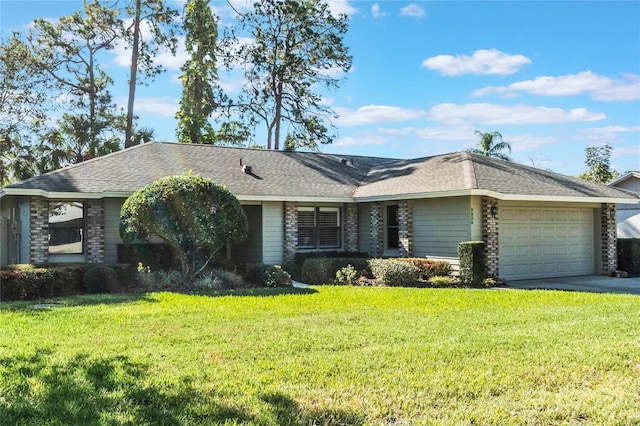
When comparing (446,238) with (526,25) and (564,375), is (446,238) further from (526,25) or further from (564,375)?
(564,375)

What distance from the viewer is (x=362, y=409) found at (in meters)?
4.67

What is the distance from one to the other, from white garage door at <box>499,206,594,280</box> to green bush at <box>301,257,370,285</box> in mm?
3974

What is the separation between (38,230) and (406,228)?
33.4 feet

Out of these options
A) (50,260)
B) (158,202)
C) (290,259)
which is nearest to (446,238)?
(290,259)

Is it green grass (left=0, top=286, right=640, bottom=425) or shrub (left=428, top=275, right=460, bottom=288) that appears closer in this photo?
green grass (left=0, top=286, right=640, bottom=425)

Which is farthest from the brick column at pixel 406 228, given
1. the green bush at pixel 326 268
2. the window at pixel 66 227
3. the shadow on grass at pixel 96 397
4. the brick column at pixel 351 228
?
the shadow on grass at pixel 96 397

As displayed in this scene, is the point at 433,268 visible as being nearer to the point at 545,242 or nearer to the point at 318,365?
the point at 545,242

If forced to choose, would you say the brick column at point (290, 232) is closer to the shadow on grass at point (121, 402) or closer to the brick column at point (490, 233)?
the brick column at point (490, 233)

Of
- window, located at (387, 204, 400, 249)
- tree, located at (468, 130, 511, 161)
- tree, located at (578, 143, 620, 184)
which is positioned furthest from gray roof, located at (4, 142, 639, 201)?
tree, located at (578, 143, 620, 184)

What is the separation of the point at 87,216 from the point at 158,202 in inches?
121

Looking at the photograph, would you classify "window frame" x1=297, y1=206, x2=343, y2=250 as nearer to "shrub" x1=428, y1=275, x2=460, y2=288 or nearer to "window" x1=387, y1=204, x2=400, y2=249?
"window" x1=387, y1=204, x2=400, y2=249

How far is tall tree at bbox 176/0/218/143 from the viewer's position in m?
29.9

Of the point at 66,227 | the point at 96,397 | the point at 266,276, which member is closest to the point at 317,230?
the point at 266,276

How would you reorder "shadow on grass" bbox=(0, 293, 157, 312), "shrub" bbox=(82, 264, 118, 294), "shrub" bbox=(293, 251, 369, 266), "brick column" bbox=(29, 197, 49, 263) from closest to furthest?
"shadow on grass" bbox=(0, 293, 157, 312), "shrub" bbox=(82, 264, 118, 294), "brick column" bbox=(29, 197, 49, 263), "shrub" bbox=(293, 251, 369, 266)
